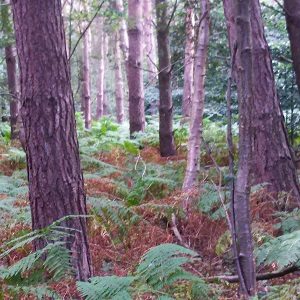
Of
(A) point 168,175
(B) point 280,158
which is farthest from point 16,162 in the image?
(B) point 280,158

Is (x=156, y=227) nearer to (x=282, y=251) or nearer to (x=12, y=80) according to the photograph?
(x=282, y=251)

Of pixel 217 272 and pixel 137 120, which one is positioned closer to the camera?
pixel 217 272

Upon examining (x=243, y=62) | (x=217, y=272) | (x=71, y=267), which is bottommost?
(x=217, y=272)

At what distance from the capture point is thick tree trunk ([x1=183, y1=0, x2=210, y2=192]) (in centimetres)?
509

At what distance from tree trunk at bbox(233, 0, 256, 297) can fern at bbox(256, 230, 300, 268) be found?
0.41 m

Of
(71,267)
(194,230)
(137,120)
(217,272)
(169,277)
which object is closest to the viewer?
(169,277)

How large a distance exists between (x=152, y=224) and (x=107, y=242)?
57 cm

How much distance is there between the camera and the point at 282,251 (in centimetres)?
301

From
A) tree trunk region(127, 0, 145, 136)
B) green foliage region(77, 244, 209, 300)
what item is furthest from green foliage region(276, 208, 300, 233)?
tree trunk region(127, 0, 145, 136)

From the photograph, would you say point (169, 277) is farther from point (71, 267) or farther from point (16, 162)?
point (16, 162)

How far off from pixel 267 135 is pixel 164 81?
8.68ft

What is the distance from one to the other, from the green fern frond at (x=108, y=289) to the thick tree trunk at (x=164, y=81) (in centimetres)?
461

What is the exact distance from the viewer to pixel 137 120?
32.0ft

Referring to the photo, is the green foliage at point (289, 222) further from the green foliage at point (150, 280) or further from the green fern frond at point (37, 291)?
the green fern frond at point (37, 291)
